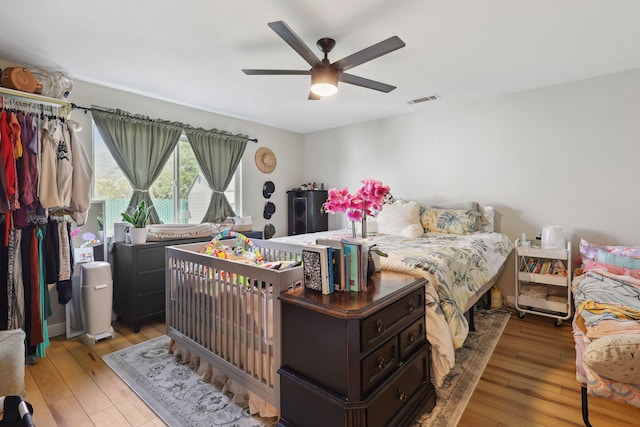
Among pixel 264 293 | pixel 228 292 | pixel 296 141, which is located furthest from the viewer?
pixel 296 141

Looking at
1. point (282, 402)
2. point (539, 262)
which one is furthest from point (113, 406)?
point (539, 262)

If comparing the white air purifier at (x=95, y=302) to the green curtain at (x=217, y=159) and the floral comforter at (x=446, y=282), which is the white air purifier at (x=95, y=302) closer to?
the green curtain at (x=217, y=159)

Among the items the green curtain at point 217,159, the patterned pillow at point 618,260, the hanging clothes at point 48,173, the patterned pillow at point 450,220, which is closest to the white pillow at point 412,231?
the patterned pillow at point 450,220

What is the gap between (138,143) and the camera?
10.7ft

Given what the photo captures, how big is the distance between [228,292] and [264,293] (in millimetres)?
378

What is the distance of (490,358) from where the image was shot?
2277mm

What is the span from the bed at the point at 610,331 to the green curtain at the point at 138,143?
379 cm

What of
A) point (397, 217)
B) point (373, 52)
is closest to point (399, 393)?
point (373, 52)

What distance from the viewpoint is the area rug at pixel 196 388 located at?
166 cm

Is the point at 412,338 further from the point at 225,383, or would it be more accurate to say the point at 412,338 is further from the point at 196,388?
the point at 196,388

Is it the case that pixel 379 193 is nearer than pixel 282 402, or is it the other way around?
pixel 282 402

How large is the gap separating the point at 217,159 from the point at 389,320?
3.34 m

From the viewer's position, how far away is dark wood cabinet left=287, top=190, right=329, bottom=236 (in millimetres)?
4777

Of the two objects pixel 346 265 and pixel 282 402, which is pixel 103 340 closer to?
pixel 282 402
